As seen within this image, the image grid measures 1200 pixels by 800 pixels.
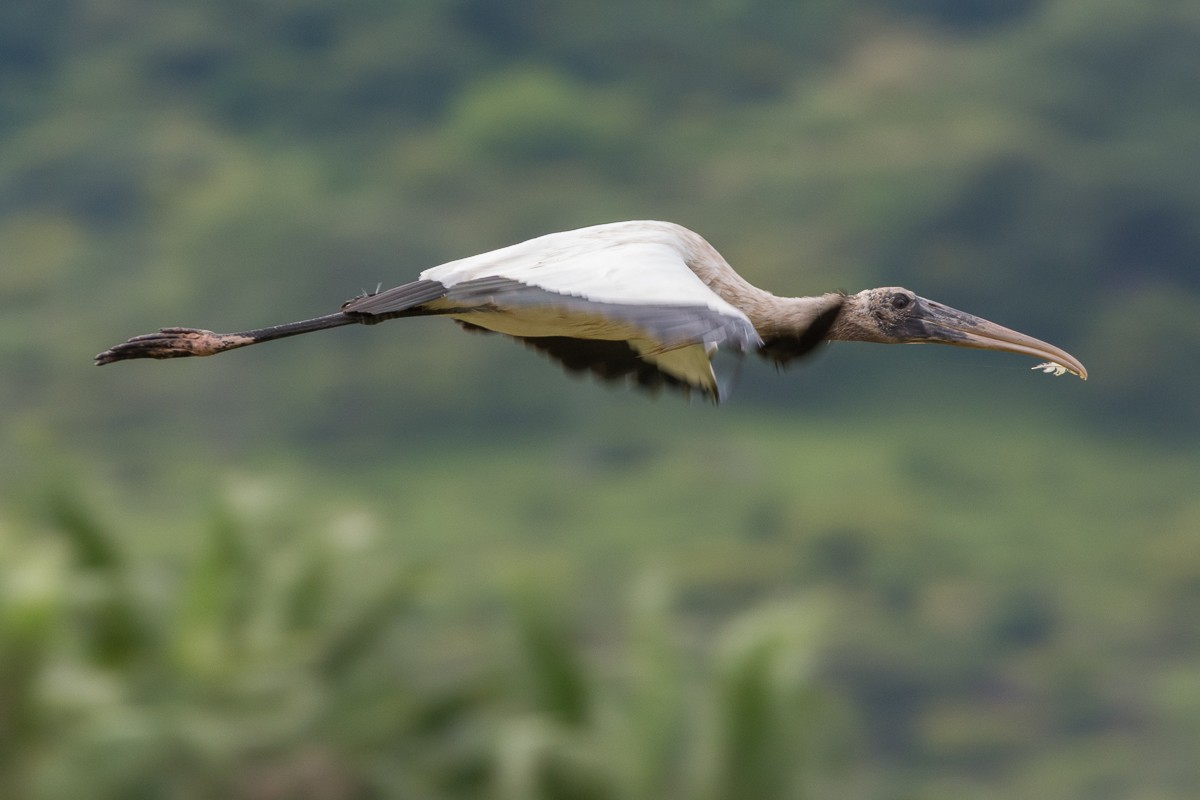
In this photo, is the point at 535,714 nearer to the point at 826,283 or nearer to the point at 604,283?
the point at 604,283

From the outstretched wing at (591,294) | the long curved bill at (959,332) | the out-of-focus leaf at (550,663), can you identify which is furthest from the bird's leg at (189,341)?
the out-of-focus leaf at (550,663)

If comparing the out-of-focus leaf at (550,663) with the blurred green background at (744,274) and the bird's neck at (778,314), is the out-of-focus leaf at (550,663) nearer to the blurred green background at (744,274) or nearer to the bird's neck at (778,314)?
the bird's neck at (778,314)

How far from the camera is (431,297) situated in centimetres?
581

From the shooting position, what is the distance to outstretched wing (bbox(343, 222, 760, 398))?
521 centimetres

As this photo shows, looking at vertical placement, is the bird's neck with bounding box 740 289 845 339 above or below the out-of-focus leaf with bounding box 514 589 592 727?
above

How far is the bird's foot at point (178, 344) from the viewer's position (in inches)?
257

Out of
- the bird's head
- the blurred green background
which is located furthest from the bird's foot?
the blurred green background

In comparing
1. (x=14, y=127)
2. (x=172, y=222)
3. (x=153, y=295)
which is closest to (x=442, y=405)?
(x=153, y=295)

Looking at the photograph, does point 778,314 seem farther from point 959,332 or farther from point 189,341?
point 189,341

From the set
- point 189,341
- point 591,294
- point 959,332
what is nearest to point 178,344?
point 189,341

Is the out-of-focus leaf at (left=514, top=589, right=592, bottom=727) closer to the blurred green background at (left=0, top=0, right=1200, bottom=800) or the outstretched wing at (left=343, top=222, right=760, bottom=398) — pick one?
the outstretched wing at (left=343, top=222, right=760, bottom=398)

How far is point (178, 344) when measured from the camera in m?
6.70

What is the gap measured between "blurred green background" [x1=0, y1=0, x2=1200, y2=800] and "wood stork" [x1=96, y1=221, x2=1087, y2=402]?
26.8 metres

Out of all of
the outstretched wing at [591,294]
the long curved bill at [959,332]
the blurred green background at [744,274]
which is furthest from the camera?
the blurred green background at [744,274]
